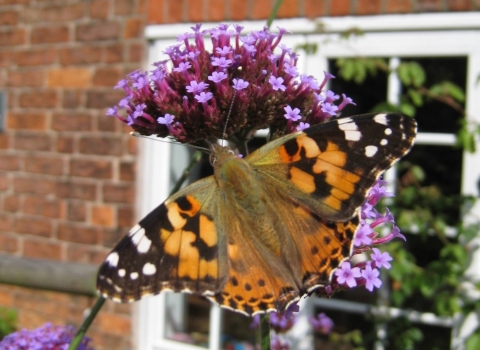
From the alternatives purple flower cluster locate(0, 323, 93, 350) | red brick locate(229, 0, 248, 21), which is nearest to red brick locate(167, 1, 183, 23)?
red brick locate(229, 0, 248, 21)

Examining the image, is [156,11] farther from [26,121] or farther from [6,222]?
[6,222]

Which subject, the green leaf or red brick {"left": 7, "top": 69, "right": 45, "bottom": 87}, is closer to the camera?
the green leaf

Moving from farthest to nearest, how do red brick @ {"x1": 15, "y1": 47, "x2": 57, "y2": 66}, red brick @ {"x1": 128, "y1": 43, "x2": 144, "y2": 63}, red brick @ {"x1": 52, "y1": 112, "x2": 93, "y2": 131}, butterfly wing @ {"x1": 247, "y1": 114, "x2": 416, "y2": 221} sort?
1. red brick @ {"x1": 15, "y1": 47, "x2": 57, "y2": 66}
2. red brick @ {"x1": 52, "y1": 112, "x2": 93, "y2": 131}
3. red brick @ {"x1": 128, "y1": 43, "x2": 144, "y2": 63}
4. butterfly wing @ {"x1": 247, "y1": 114, "x2": 416, "y2": 221}

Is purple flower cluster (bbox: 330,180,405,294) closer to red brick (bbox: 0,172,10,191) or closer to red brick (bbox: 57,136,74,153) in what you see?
red brick (bbox: 57,136,74,153)

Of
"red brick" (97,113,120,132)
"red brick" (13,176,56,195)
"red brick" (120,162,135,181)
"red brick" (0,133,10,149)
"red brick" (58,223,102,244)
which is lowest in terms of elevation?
"red brick" (58,223,102,244)

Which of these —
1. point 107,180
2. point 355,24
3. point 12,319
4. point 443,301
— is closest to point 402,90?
point 355,24

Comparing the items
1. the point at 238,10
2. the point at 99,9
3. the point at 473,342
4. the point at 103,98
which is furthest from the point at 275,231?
the point at 99,9

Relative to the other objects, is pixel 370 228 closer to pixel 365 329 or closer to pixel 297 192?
pixel 297 192

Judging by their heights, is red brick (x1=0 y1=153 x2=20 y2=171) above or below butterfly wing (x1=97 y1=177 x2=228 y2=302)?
above
